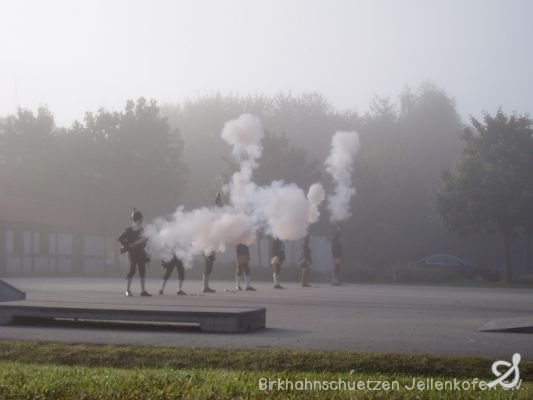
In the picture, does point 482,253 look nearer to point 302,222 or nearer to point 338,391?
point 302,222

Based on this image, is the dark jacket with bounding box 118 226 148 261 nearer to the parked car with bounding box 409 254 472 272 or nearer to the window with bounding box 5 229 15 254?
the window with bounding box 5 229 15 254

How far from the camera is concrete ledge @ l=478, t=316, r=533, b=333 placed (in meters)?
15.4

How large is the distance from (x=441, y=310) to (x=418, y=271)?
28081 millimetres

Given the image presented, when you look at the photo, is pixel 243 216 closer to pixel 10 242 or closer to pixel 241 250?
pixel 241 250

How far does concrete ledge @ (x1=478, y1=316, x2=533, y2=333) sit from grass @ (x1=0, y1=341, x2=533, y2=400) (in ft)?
12.7

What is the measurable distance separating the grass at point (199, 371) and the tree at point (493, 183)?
3962 cm

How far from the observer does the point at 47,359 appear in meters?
13.0

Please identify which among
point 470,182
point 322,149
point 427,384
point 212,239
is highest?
point 322,149

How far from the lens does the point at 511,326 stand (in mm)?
15609

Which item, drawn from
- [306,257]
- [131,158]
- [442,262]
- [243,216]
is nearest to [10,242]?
[131,158]

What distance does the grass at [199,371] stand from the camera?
923 centimetres

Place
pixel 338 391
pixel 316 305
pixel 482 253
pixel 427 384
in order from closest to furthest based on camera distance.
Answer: pixel 338 391 < pixel 427 384 < pixel 316 305 < pixel 482 253

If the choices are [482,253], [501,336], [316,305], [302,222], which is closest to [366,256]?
[482,253]

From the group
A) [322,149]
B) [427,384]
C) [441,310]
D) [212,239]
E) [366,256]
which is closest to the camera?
[427,384]
